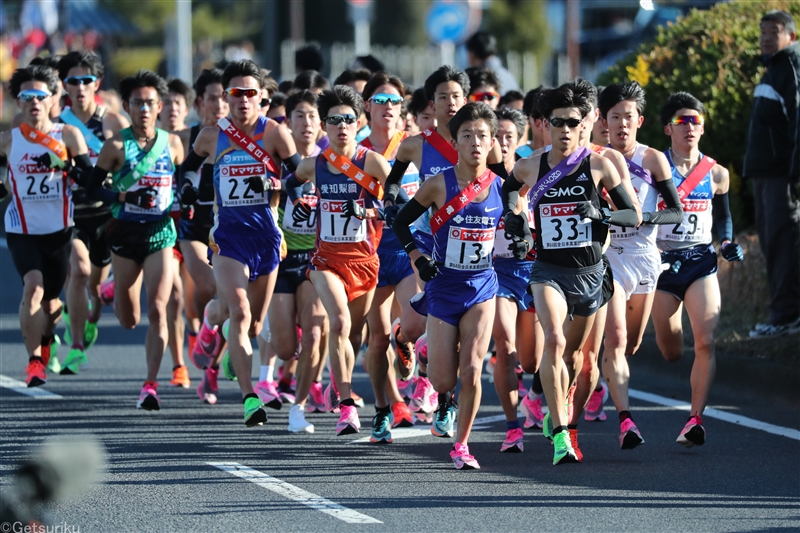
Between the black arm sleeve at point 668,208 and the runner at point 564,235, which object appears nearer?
the runner at point 564,235

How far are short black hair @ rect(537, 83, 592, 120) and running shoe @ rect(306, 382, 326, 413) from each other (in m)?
2.88

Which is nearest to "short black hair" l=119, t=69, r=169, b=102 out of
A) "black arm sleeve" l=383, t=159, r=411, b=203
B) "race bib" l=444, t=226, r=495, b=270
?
"black arm sleeve" l=383, t=159, r=411, b=203

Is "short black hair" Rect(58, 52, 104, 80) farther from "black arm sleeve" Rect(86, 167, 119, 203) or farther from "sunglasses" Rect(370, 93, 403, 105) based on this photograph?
"sunglasses" Rect(370, 93, 403, 105)

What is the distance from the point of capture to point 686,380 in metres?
10.5

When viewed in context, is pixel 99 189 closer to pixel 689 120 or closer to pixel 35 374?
pixel 35 374

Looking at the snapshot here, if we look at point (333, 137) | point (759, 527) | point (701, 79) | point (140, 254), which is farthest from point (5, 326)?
point (759, 527)

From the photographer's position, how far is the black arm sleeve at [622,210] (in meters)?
7.43

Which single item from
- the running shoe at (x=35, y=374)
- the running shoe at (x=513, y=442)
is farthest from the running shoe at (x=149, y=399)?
the running shoe at (x=513, y=442)

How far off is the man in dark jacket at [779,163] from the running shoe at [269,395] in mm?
3784

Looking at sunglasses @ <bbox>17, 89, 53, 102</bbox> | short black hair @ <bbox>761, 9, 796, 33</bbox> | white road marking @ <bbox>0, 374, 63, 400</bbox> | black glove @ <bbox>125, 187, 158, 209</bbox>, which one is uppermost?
short black hair @ <bbox>761, 9, 796, 33</bbox>

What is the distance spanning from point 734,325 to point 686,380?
908 mm

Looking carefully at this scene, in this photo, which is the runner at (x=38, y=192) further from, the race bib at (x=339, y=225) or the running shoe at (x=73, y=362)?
the race bib at (x=339, y=225)

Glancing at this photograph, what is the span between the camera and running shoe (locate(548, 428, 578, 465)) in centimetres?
743

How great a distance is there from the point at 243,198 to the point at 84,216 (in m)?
2.47
